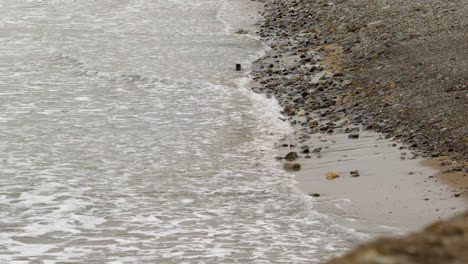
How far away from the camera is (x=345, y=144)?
29.5 feet

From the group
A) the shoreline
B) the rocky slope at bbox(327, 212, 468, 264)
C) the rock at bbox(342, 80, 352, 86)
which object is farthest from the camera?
the rock at bbox(342, 80, 352, 86)

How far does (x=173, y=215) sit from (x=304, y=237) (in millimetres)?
1462

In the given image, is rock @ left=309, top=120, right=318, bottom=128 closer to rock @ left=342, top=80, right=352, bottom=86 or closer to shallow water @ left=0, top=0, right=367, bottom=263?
shallow water @ left=0, top=0, right=367, bottom=263

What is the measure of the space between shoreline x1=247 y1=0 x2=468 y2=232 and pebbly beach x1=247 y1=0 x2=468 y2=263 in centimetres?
2

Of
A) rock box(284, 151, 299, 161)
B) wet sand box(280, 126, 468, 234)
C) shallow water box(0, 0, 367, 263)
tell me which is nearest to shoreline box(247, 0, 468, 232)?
wet sand box(280, 126, 468, 234)

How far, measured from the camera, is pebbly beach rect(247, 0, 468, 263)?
22.8 feet

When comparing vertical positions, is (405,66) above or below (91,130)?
above

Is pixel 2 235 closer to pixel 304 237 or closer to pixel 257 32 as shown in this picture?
pixel 304 237

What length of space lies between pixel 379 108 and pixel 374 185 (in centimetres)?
275

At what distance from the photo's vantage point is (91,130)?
1070 centimetres

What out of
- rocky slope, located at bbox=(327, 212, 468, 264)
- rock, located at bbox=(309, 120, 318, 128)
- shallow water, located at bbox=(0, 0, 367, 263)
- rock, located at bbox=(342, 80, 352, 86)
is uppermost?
rocky slope, located at bbox=(327, 212, 468, 264)

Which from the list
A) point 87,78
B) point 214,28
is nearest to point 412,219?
point 87,78

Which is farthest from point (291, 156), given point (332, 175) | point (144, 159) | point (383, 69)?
point (383, 69)

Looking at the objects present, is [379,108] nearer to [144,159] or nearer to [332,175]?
[332,175]
